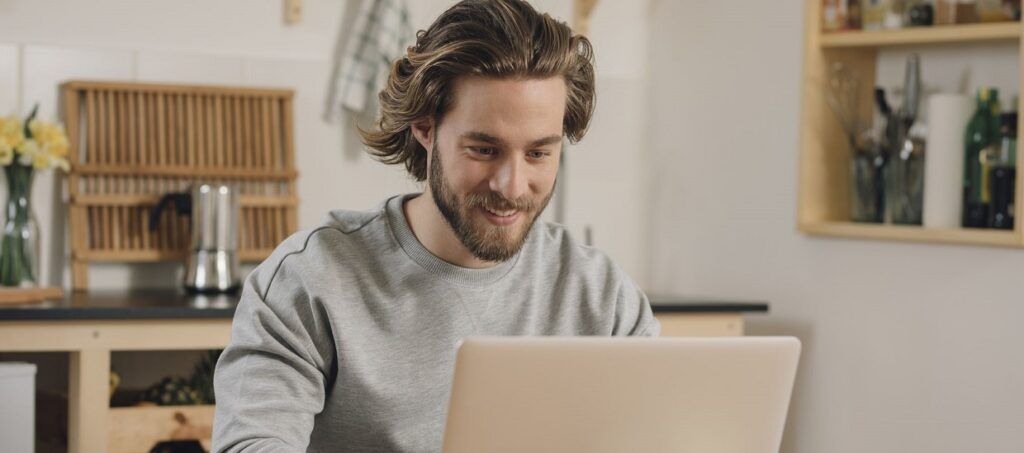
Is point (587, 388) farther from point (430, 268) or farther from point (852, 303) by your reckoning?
point (852, 303)

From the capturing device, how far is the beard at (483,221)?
148cm

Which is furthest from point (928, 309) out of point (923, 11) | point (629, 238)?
point (629, 238)

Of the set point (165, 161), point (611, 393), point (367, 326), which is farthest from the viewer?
point (165, 161)

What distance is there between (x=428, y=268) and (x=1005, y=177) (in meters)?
1.40

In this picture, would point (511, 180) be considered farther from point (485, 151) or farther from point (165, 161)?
point (165, 161)

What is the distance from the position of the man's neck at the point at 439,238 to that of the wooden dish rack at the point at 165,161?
1.52 m

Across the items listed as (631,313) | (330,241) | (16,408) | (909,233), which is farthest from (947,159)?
(16,408)

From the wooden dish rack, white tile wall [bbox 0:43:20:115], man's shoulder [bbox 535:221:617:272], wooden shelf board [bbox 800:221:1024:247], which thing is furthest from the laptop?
white tile wall [bbox 0:43:20:115]

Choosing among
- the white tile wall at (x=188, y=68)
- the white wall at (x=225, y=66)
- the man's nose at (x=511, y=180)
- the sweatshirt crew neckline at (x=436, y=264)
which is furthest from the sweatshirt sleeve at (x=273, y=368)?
the white tile wall at (x=188, y=68)

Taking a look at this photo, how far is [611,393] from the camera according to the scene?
1.13 m

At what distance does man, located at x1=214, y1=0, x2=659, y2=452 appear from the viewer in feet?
4.73

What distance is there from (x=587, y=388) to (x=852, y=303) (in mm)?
1888

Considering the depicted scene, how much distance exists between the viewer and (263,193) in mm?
3078

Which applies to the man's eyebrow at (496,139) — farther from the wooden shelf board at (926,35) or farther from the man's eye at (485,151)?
the wooden shelf board at (926,35)
